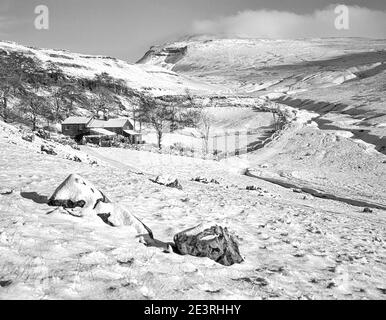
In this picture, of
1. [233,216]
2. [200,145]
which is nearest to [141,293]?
[233,216]

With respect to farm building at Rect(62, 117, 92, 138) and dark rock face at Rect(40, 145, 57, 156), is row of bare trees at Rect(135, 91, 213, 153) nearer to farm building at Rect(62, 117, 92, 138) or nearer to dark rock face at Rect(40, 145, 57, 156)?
farm building at Rect(62, 117, 92, 138)

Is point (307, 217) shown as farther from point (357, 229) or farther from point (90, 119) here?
point (90, 119)

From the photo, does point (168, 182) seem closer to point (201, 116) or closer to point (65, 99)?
point (65, 99)

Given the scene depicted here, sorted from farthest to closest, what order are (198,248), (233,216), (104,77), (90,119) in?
(104,77)
(90,119)
(233,216)
(198,248)

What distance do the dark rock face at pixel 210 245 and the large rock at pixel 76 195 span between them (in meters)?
3.07

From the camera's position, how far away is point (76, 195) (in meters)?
10.1

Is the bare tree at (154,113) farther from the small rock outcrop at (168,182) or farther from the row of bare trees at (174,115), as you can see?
the small rock outcrop at (168,182)

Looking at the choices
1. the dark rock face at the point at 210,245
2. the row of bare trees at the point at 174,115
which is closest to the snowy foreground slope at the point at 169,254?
the dark rock face at the point at 210,245

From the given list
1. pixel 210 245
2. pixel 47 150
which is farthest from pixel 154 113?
pixel 210 245

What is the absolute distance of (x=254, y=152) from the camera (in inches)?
2542

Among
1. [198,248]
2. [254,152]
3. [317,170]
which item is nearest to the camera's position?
[198,248]

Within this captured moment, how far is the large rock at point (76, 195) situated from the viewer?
9.98m

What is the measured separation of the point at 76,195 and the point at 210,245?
4227 mm
